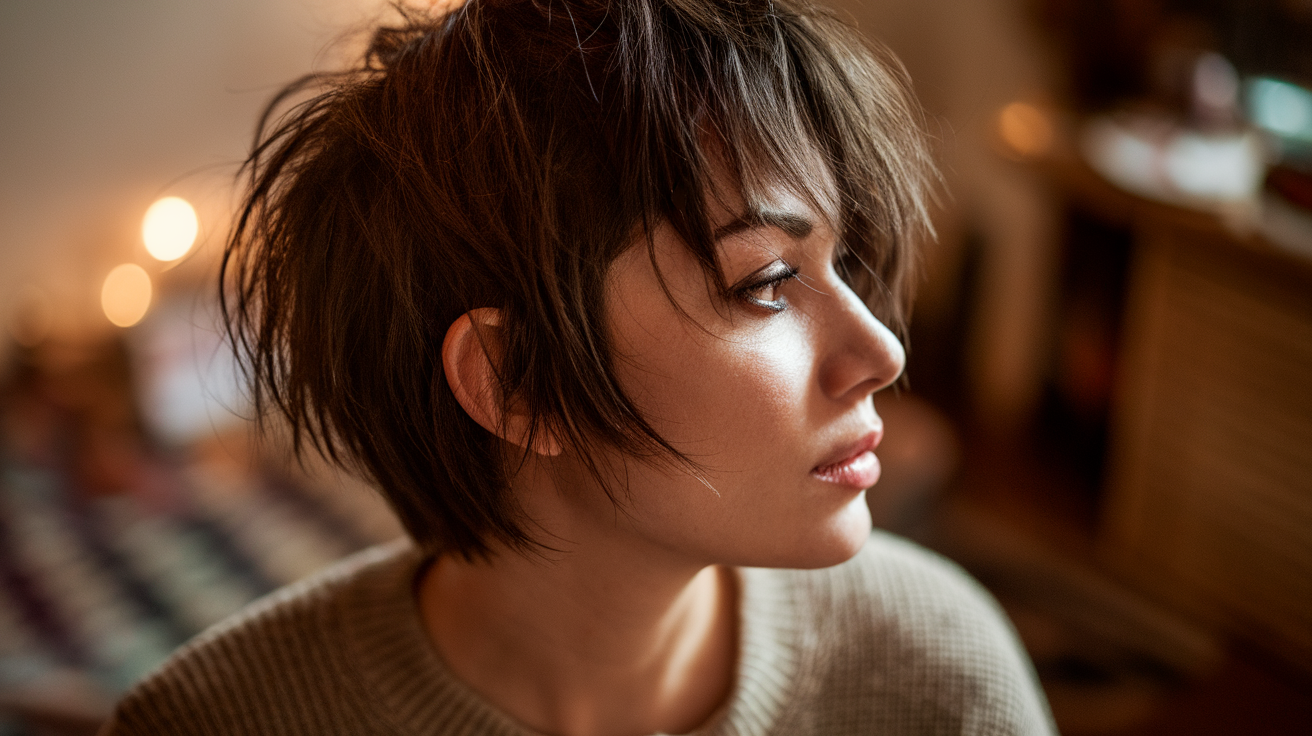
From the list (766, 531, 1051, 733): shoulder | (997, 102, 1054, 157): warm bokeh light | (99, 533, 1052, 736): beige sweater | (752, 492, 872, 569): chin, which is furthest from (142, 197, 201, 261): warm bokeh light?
(752, 492, 872, 569): chin

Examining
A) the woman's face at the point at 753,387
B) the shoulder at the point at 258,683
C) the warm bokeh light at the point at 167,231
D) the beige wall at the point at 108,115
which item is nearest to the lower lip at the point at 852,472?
the woman's face at the point at 753,387

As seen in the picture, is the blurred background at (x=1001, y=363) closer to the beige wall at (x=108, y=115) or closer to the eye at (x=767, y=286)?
the beige wall at (x=108, y=115)

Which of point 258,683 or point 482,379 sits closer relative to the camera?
point 482,379

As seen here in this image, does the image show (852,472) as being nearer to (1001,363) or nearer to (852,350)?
(852,350)

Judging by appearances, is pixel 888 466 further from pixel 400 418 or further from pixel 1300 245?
pixel 400 418

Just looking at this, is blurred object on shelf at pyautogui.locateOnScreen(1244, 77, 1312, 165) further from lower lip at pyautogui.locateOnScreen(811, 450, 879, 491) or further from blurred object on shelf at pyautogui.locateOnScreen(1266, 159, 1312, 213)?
lower lip at pyautogui.locateOnScreen(811, 450, 879, 491)

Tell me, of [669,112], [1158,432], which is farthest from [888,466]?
[669,112]

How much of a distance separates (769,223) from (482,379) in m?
0.22

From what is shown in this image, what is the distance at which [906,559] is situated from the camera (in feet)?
3.18

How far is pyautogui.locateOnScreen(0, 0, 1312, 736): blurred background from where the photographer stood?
1779 millimetres

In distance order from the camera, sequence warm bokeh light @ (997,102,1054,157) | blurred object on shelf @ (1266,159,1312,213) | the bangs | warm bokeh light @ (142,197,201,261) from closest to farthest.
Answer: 1. the bangs
2. blurred object on shelf @ (1266,159,1312,213)
3. warm bokeh light @ (997,102,1054,157)
4. warm bokeh light @ (142,197,201,261)

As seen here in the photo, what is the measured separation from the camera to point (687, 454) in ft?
2.21

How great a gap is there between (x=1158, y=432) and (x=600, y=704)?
1.64m

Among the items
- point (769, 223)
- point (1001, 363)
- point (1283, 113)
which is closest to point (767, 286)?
point (769, 223)
